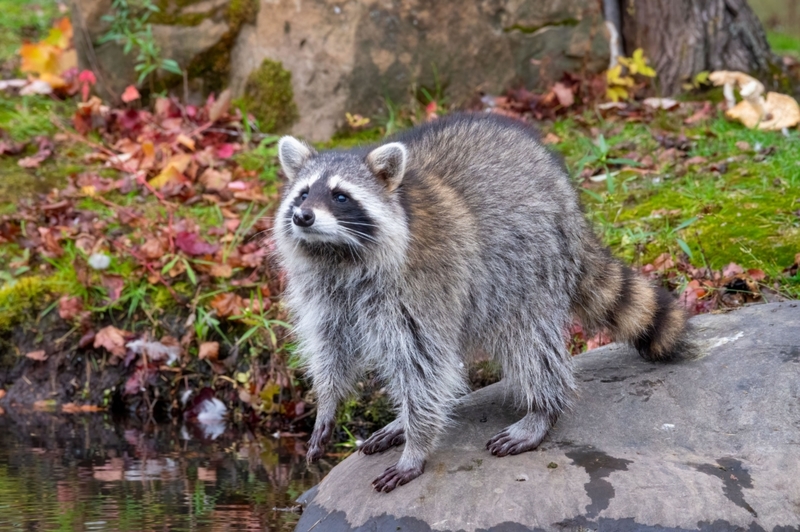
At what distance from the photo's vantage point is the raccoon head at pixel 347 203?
347cm

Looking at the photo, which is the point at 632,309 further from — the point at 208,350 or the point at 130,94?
the point at 130,94

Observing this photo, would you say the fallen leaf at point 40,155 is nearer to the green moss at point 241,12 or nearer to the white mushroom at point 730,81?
the green moss at point 241,12

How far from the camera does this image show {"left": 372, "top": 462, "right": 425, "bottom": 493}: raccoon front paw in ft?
11.5

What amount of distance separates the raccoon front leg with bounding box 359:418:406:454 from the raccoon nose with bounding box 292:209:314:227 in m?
0.95

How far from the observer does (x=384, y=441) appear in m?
3.88

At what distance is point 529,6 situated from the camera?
300 inches

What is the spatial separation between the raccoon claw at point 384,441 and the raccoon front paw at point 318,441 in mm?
150

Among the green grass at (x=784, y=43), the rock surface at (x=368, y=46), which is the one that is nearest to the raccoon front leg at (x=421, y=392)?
the rock surface at (x=368, y=46)

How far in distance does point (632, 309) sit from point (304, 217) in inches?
57.9

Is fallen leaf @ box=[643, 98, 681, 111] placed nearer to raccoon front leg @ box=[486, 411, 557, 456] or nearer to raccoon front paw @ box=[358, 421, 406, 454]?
raccoon front leg @ box=[486, 411, 557, 456]

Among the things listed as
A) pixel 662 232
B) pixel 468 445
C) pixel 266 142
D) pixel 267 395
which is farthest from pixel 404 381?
pixel 266 142

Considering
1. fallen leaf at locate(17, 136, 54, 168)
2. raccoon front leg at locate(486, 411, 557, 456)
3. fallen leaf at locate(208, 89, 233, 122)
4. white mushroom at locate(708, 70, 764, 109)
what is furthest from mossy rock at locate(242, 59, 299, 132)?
raccoon front leg at locate(486, 411, 557, 456)

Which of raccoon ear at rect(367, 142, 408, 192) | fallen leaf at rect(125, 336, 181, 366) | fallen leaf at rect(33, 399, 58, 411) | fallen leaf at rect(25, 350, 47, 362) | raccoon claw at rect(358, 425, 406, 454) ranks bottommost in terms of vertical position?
fallen leaf at rect(33, 399, 58, 411)

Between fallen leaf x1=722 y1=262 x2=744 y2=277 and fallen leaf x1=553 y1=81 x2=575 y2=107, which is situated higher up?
fallen leaf x1=553 y1=81 x2=575 y2=107
